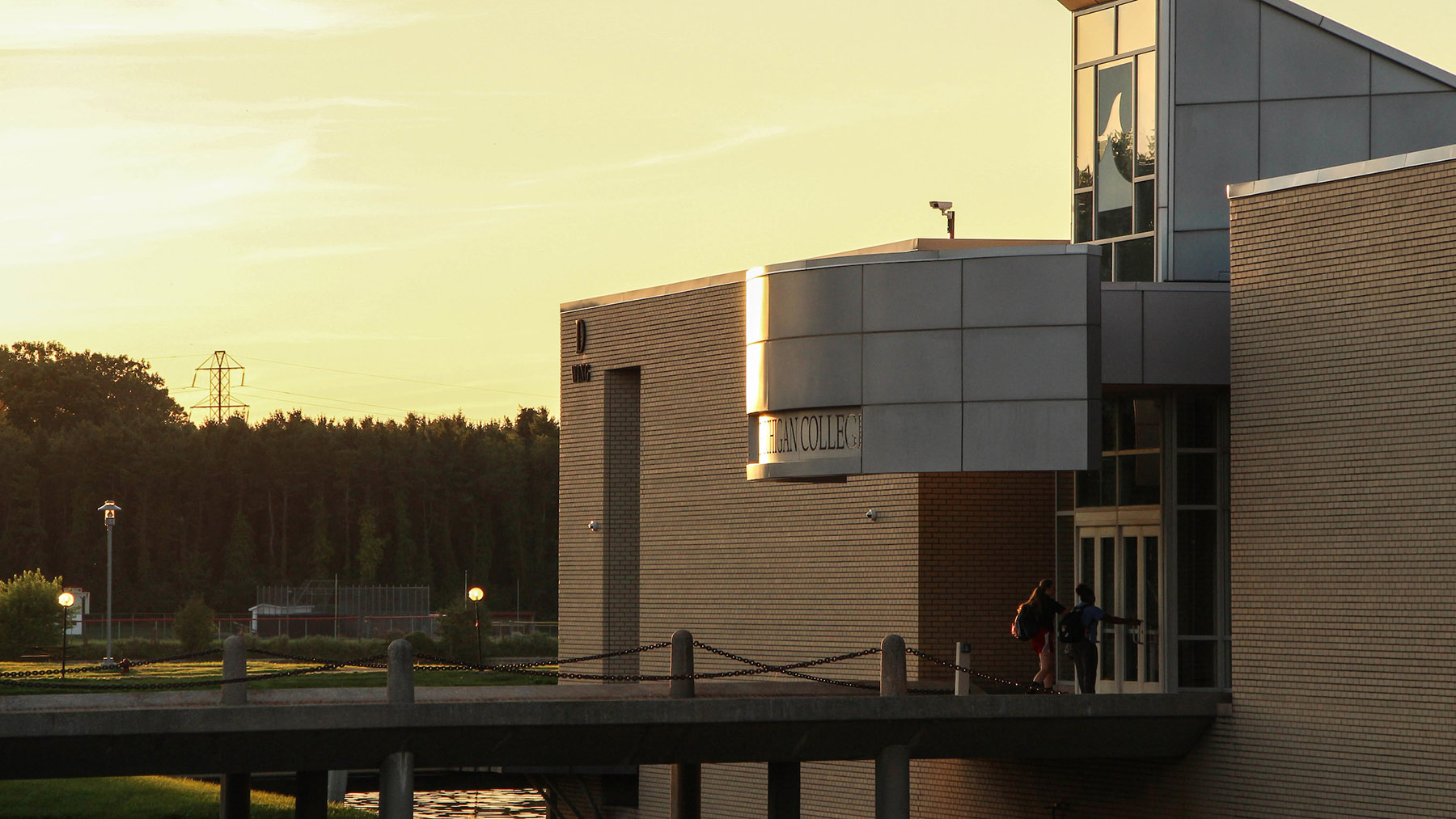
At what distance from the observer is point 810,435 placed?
940 inches

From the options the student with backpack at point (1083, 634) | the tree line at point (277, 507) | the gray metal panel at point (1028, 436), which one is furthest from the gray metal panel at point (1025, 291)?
the tree line at point (277, 507)

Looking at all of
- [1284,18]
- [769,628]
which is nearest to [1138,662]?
[769,628]

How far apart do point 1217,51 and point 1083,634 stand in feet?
26.6

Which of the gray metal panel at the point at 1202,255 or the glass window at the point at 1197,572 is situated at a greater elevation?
the gray metal panel at the point at 1202,255

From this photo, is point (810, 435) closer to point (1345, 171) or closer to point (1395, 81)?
point (1345, 171)

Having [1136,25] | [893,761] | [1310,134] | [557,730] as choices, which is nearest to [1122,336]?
[1310,134]

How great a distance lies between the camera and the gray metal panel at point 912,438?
22734 mm

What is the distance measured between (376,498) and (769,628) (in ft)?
308

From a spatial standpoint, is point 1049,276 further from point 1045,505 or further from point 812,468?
point 1045,505

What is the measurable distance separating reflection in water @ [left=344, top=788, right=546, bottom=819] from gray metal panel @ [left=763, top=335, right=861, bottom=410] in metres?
22.0

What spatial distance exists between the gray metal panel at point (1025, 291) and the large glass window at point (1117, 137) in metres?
3.00

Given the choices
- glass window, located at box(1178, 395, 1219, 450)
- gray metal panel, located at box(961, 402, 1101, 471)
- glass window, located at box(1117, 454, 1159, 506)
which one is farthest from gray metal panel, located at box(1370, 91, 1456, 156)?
gray metal panel, located at box(961, 402, 1101, 471)

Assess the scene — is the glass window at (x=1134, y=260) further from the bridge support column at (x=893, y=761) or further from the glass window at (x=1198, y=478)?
the bridge support column at (x=893, y=761)

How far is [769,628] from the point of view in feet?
97.8
